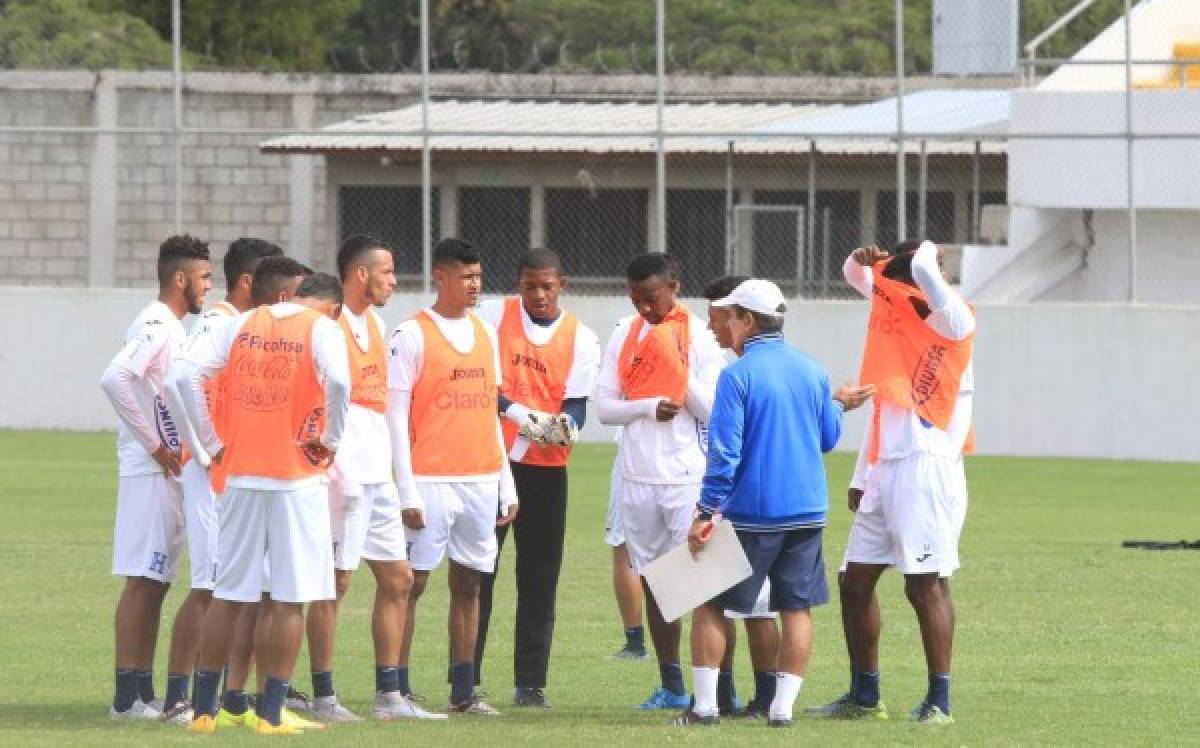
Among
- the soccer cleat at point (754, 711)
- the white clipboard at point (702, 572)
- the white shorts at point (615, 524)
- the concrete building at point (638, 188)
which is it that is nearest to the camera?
the white clipboard at point (702, 572)

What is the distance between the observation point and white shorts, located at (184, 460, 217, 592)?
35.3 ft

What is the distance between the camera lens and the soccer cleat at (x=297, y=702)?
1122 cm

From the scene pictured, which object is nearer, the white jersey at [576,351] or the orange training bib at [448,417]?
the orange training bib at [448,417]

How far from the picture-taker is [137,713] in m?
10.9

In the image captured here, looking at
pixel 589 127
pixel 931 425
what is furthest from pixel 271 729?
pixel 589 127

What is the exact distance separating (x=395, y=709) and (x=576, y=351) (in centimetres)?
219

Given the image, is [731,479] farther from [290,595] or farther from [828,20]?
[828,20]

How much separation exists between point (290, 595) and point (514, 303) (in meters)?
2.65

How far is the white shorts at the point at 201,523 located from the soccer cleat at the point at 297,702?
792 mm

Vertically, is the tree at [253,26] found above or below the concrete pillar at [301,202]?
above

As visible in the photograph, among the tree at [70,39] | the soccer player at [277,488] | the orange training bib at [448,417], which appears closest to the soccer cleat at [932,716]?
the orange training bib at [448,417]

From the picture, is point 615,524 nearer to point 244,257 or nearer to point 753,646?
point 753,646

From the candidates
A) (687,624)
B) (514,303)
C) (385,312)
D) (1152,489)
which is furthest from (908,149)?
(514,303)

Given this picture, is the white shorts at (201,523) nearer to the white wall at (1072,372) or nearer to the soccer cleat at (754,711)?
the soccer cleat at (754,711)
